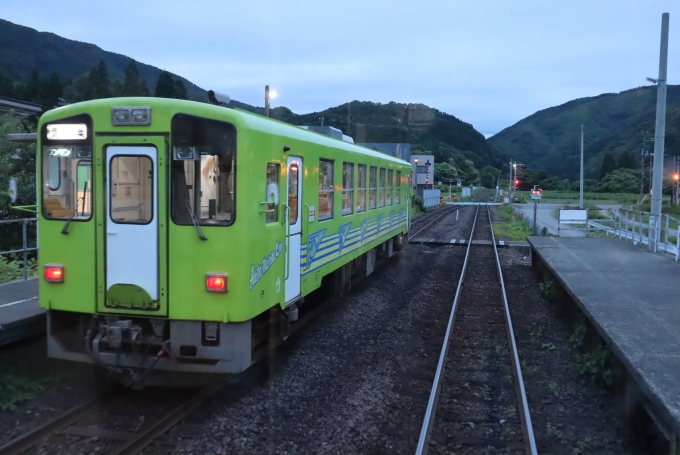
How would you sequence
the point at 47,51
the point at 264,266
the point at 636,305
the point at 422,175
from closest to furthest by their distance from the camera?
the point at 264,266 < the point at 636,305 < the point at 422,175 < the point at 47,51

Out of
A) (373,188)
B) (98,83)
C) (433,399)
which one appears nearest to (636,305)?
(433,399)

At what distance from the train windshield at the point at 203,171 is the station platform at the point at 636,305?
3.89 metres

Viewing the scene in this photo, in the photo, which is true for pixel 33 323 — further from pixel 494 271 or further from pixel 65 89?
pixel 65 89

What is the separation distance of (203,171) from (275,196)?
970 mm

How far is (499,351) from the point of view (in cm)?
837

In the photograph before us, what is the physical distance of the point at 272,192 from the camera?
655 cm

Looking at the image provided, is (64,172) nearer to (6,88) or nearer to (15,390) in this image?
(15,390)

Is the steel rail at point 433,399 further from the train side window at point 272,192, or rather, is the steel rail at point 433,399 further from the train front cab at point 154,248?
the train side window at point 272,192

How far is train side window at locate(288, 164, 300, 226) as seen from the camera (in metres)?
7.26

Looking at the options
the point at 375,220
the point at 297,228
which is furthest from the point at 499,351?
the point at 375,220

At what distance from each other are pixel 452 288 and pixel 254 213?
798 centimetres

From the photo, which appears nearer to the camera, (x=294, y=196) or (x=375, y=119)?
(x=294, y=196)

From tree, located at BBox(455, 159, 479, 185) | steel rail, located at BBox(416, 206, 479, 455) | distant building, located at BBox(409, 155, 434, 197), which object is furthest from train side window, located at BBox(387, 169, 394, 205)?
tree, located at BBox(455, 159, 479, 185)

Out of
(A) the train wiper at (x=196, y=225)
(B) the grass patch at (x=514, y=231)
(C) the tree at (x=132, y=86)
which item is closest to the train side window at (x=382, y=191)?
(A) the train wiper at (x=196, y=225)
